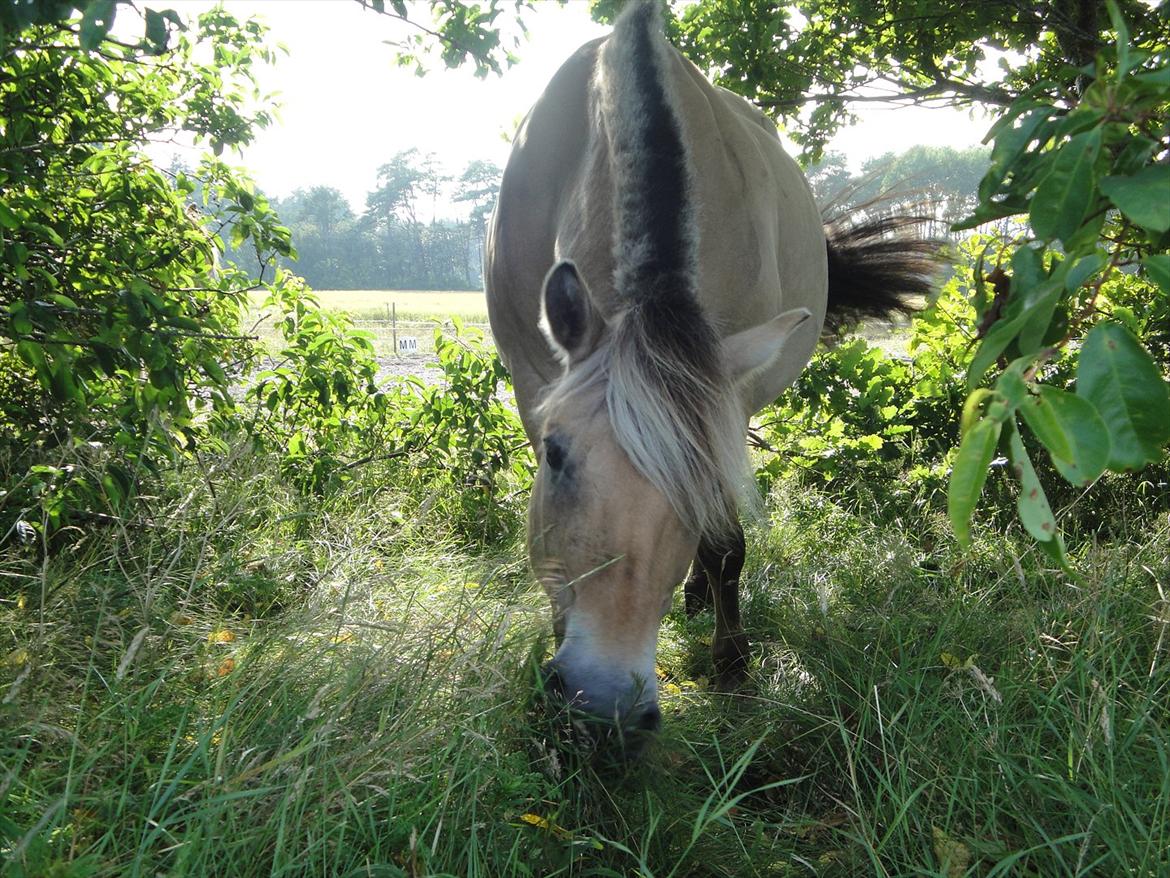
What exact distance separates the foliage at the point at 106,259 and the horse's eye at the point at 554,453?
1.21m

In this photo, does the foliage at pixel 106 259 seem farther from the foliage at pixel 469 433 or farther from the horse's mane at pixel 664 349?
the horse's mane at pixel 664 349

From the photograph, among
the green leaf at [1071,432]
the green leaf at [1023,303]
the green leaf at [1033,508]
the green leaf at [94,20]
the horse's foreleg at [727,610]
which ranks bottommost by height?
the horse's foreleg at [727,610]

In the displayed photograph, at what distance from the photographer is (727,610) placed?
3594 millimetres

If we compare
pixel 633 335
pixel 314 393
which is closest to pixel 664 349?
pixel 633 335

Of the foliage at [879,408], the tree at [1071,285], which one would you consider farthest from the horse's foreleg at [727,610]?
the tree at [1071,285]

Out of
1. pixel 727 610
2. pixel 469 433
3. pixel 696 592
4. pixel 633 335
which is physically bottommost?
pixel 696 592

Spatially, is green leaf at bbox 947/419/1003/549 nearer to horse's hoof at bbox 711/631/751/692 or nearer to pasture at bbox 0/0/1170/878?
pasture at bbox 0/0/1170/878

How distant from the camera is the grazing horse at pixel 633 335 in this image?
7.45 ft

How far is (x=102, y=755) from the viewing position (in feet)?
5.86

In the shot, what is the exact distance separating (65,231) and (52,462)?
0.96 m

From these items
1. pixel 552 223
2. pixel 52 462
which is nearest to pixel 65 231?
pixel 52 462

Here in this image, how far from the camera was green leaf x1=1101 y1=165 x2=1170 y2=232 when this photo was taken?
40.2 inches

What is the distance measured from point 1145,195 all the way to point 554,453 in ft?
5.34

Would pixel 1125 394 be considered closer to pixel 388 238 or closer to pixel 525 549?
pixel 525 549
